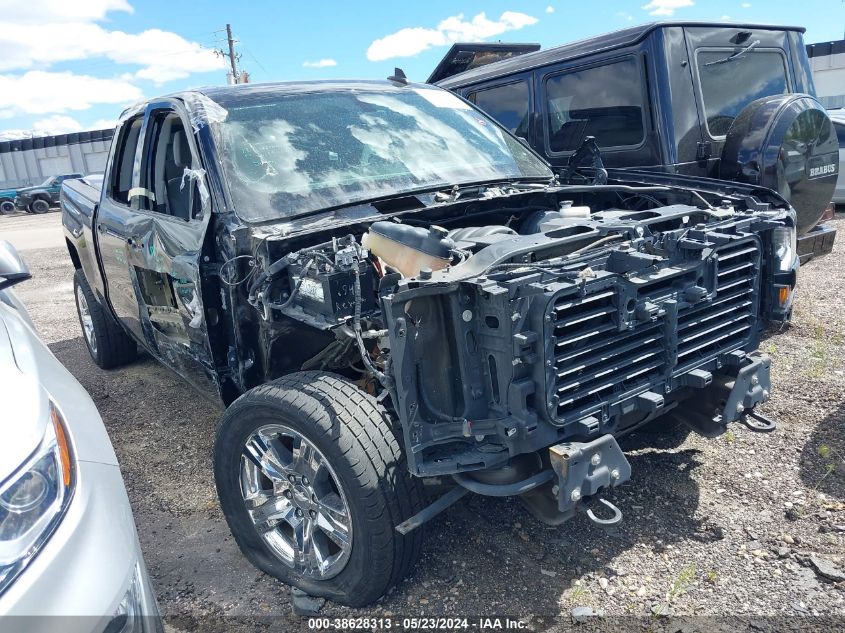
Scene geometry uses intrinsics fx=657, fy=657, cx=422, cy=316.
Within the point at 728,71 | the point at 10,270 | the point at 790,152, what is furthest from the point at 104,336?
the point at 728,71

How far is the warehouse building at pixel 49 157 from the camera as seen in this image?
32.6 meters

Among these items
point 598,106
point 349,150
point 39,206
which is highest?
point 598,106

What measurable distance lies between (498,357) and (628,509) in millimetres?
1280

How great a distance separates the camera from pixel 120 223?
401 cm

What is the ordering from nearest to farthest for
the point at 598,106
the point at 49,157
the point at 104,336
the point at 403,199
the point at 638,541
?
the point at 638,541 → the point at 403,199 → the point at 104,336 → the point at 598,106 → the point at 49,157

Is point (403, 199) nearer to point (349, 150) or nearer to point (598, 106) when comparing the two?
point (349, 150)

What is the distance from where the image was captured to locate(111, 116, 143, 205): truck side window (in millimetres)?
4188

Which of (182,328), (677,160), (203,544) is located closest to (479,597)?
(203,544)

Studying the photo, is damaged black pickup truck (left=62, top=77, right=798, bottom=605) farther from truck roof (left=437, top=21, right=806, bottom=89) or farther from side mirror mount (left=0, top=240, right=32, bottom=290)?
truck roof (left=437, top=21, right=806, bottom=89)

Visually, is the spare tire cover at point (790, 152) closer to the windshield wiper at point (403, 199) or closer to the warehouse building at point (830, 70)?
the windshield wiper at point (403, 199)

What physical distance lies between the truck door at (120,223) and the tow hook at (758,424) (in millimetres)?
3381

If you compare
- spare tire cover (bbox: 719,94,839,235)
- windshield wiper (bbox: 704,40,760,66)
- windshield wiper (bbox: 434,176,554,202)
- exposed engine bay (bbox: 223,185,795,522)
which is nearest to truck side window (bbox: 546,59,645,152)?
windshield wiper (bbox: 704,40,760,66)

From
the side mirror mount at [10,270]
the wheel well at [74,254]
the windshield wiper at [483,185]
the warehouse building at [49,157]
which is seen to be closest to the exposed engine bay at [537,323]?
the windshield wiper at [483,185]

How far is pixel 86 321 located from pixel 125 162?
6.75 ft
